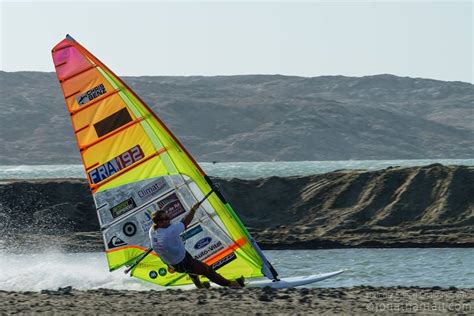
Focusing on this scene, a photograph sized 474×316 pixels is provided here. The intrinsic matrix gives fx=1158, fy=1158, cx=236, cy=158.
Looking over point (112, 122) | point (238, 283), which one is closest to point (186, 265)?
point (238, 283)

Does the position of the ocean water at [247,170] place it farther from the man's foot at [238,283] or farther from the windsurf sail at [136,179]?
the man's foot at [238,283]

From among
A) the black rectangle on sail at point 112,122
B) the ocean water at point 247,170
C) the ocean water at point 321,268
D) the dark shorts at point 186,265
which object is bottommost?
the ocean water at point 247,170

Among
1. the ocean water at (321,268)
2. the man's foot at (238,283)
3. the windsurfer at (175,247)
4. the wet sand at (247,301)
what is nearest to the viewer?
the wet sand at (247,301)

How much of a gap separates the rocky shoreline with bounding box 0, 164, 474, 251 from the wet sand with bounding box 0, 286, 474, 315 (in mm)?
18455

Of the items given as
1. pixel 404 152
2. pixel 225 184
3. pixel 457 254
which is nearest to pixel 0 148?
pixel 404 152

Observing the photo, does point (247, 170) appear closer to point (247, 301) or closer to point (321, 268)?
point (321, 268)

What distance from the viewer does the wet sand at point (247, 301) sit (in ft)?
45.7

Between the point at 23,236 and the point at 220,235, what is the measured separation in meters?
20.7

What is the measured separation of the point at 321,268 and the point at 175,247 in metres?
11.8

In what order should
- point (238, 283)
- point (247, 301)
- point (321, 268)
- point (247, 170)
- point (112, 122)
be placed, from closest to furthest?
point (247, 301) < point (238, 283) < point (112, 122) < point (321, 268) < point (247, 170)

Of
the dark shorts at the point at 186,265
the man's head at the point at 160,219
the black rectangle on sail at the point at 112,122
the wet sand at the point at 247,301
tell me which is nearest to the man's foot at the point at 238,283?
the dark shorts at the point at 186,265

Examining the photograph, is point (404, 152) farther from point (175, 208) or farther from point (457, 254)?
point (175, 208)

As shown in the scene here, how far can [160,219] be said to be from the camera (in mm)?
16094

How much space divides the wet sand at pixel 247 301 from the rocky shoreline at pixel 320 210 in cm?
1845
